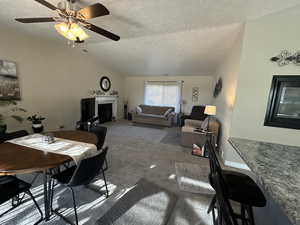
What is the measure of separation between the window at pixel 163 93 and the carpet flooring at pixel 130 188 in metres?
3.38

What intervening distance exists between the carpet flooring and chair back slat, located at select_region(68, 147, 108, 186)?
0.48 meters

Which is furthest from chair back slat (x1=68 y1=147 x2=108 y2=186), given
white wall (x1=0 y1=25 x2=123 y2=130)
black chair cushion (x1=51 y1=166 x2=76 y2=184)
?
white wall (x1=0 y1=25 x2=123 y2=130)

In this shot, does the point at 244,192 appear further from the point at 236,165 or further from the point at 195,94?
the point at 195,94

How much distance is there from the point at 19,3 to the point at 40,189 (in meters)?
2.81

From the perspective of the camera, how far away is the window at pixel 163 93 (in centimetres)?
641

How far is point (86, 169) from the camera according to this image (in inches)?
52.0

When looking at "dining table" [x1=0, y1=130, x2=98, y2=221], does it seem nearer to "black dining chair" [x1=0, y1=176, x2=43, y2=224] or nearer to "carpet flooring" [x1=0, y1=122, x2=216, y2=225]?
"black dining chair" [x1=0, y1=176, x2=43, y2=224]

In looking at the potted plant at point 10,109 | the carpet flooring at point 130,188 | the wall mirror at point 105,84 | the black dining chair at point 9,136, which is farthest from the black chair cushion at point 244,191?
the wall mirror at point 105,84

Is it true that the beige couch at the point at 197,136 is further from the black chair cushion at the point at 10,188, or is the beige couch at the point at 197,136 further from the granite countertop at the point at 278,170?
the black chair cushion at the point at 10,188

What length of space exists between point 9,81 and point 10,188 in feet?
9.16

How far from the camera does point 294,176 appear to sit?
801mm

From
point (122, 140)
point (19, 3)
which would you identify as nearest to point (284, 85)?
point (122, 140)

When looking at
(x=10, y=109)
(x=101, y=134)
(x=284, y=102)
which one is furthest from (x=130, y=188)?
(x=10, y=109)

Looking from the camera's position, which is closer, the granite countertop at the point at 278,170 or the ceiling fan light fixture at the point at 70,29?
the granite countertop at the point at 278,170
